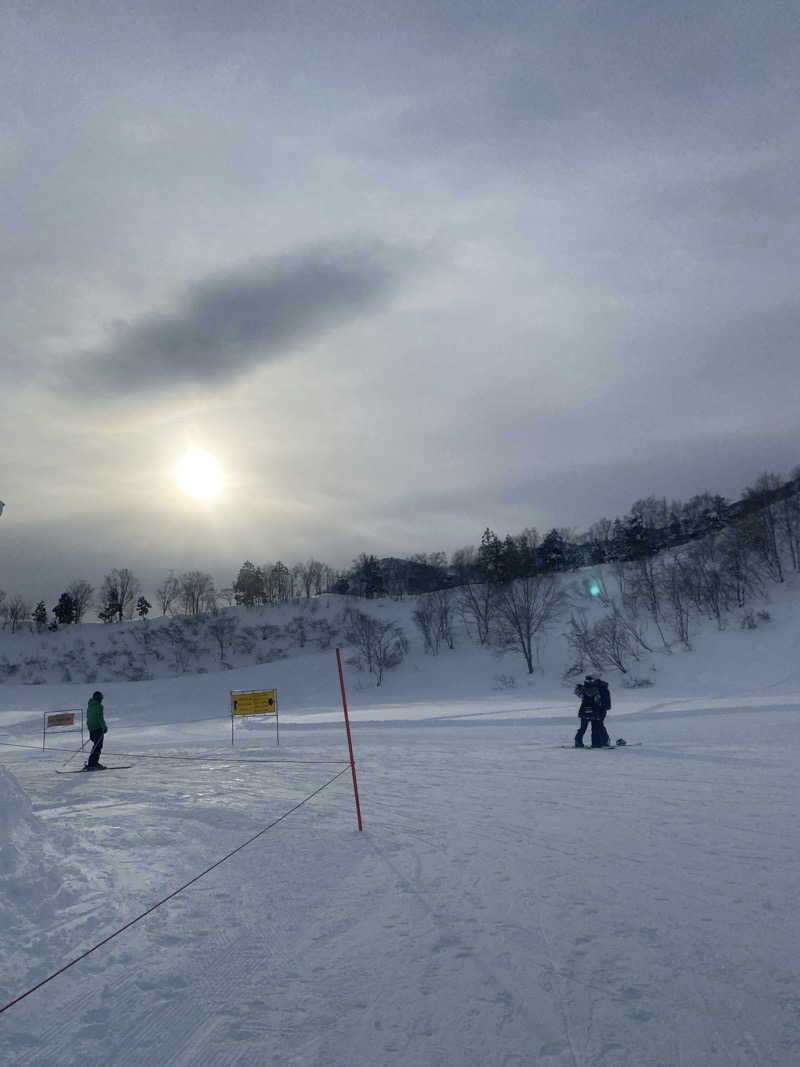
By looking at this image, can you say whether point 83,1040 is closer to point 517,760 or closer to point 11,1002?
point 11,1002

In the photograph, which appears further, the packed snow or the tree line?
the tree line

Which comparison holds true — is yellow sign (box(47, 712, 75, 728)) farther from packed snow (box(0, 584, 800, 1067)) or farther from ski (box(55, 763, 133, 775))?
packed snow (box(0, 584, 800, 1067))

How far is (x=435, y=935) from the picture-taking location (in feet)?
17.6

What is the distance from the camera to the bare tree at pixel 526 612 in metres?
58.2

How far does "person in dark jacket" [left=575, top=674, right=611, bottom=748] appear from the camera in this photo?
16.5 metres

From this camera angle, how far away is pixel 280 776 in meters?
14.6

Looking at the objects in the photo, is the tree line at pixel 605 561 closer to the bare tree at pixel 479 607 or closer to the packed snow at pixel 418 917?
the bare tree at pixel 479 607

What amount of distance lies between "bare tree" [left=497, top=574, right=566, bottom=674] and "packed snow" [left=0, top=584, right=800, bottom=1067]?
4415 centimetres

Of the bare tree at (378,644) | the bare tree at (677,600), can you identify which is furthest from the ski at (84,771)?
the bare tree at (378,644)

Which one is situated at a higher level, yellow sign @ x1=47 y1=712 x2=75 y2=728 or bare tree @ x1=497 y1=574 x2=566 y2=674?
bare tree @ x1=497 y1=574 x2=566 y2=674

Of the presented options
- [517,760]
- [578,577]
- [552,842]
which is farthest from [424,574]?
[552,842]

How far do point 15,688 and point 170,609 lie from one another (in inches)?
1761

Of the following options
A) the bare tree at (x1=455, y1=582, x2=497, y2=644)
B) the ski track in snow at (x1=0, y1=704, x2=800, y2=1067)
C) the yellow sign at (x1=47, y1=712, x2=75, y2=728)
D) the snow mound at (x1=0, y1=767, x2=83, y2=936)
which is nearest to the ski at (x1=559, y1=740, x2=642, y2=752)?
the ski track in snow at (x1=0, y1=704, x2=800, y2=1067)

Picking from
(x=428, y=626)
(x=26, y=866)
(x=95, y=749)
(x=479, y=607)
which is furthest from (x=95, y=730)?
(x=479, y=607)
